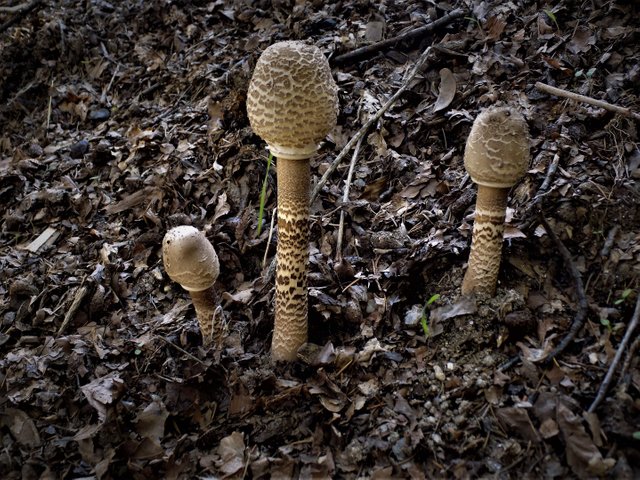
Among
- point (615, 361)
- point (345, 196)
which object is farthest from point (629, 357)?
point (345, 196)

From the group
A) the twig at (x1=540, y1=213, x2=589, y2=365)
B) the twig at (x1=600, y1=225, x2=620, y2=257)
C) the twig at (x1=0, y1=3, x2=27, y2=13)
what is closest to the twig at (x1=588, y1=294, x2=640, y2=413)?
the twig at (x1=540, y1=213, x2=589, y2=365)

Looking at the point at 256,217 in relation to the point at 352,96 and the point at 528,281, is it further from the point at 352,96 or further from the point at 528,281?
the point at 528,281

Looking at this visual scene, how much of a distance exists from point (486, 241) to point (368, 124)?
86.8 inches

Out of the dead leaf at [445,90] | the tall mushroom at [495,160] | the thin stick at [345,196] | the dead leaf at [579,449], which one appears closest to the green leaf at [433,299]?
the tall mushroom at [495,160]

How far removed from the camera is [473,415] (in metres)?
3.06

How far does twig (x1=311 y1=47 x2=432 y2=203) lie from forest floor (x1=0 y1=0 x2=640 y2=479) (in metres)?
0.10

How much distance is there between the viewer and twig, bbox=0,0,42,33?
25.5 ft

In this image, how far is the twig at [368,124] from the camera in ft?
15.4

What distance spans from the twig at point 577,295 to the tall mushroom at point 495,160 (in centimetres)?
57

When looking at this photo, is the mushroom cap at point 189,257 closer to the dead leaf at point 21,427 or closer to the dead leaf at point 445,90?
the dead leaf at point 21,427

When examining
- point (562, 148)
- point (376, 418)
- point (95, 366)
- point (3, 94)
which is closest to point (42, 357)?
point (95, 366)

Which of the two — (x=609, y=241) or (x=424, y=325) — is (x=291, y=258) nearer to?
(x=424, y=325)

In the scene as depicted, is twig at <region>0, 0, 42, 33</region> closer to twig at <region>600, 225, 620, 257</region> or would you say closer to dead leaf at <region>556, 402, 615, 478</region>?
twig at <region>600, 225, 620, 257</region>

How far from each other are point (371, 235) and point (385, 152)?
1.14 metres
